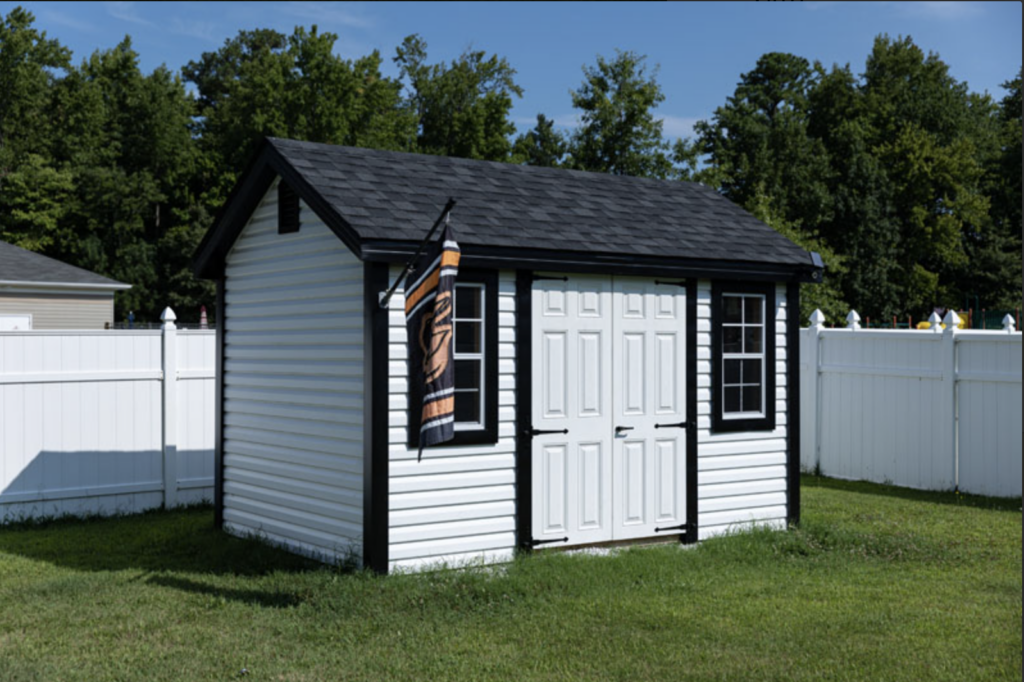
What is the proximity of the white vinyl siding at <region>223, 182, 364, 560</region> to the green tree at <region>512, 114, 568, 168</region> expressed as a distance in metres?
22.5

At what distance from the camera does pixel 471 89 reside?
160ft

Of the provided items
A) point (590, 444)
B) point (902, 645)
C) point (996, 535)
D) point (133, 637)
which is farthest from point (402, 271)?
point (996, 535)

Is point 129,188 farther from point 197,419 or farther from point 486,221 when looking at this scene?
point 486,221

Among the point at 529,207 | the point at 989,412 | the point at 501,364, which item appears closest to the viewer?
the point at 501,364

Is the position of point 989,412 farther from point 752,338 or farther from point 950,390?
point 752,338

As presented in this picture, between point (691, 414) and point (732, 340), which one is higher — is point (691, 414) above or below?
below

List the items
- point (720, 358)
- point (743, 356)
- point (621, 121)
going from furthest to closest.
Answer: point (621, 121)
point (743, 356)
point (720, 358)

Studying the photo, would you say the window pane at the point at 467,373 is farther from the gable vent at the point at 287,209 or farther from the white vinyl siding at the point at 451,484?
the gable vent at the point at 287,209

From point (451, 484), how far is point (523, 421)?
813 millimetres

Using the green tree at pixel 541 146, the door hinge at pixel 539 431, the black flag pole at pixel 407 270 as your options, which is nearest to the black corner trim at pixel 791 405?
the door hinge at pixel 539 431

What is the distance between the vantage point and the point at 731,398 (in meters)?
10.2

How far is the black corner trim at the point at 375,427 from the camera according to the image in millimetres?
8094

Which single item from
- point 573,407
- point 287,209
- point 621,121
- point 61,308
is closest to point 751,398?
point 573,407

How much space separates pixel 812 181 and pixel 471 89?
1532cm
